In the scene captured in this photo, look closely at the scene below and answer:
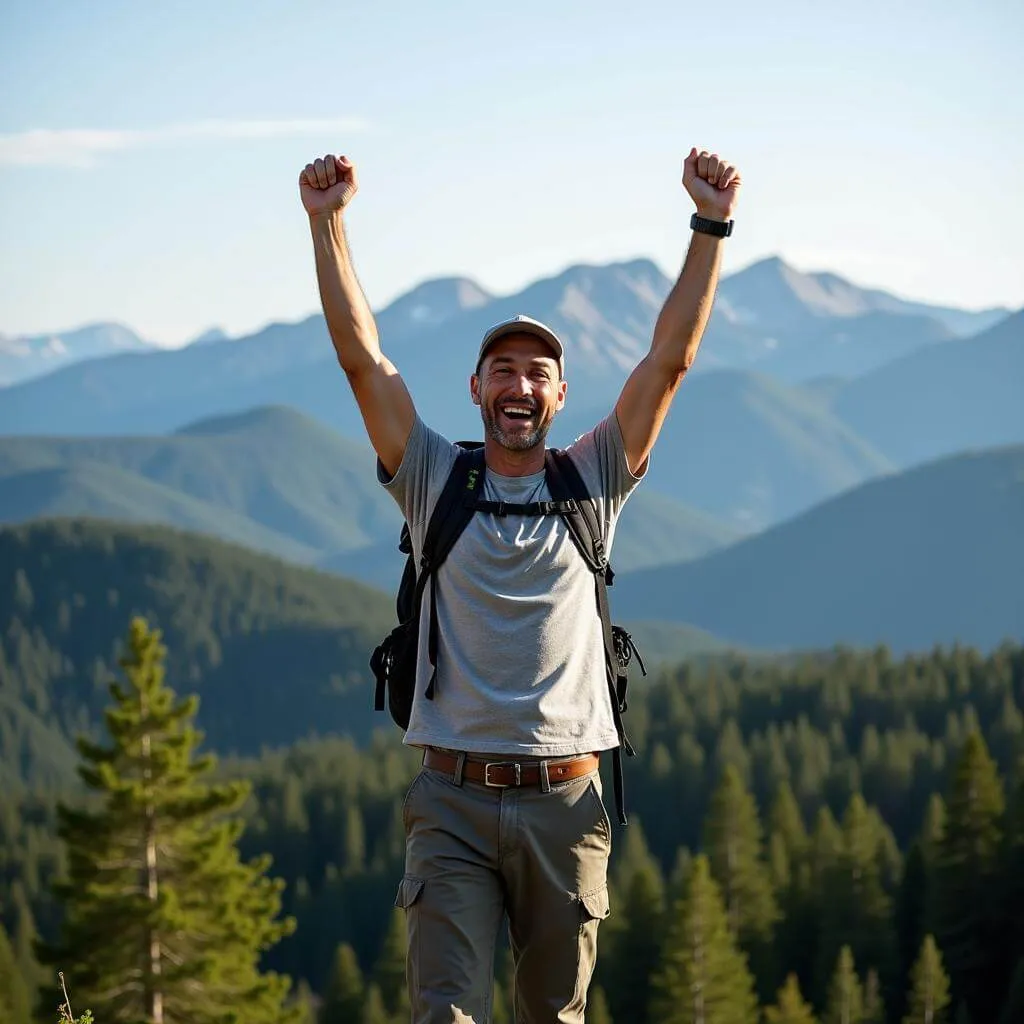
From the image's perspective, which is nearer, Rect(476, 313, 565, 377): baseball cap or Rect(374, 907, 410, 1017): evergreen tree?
Rect(476, 313, 565, 377): baseball cap

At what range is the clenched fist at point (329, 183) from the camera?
8.11 m

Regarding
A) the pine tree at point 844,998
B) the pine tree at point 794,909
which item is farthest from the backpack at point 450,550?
the pine tree at point 794,909

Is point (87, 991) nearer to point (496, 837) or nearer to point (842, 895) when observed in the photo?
point (496, 837)

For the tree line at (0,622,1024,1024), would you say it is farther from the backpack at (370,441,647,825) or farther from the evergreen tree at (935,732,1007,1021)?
the backpack at (370,441,647,825)

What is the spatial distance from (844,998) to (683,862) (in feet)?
107

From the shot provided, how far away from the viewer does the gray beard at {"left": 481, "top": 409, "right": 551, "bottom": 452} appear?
306 inches

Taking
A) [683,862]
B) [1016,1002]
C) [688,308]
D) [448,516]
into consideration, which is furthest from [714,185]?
[683,862]

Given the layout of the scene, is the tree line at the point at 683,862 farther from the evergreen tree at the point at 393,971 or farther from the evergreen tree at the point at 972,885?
the evergreen tree at the point at 393,971

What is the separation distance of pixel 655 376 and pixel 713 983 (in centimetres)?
4748

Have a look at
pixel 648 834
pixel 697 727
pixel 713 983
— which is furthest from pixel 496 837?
pixel 697 727

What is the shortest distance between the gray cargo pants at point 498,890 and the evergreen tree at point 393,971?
192ft

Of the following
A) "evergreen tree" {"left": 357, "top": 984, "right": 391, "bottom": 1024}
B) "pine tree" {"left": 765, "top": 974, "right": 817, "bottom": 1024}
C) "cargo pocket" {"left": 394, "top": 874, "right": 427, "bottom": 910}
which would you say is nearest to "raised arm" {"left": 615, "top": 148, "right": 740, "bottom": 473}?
"cargo pocket" {"left": 394, "top": 874, "right": 427, "bottom": 910}

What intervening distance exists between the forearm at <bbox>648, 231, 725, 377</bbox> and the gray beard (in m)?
0.69

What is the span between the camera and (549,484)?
25.7 ft
